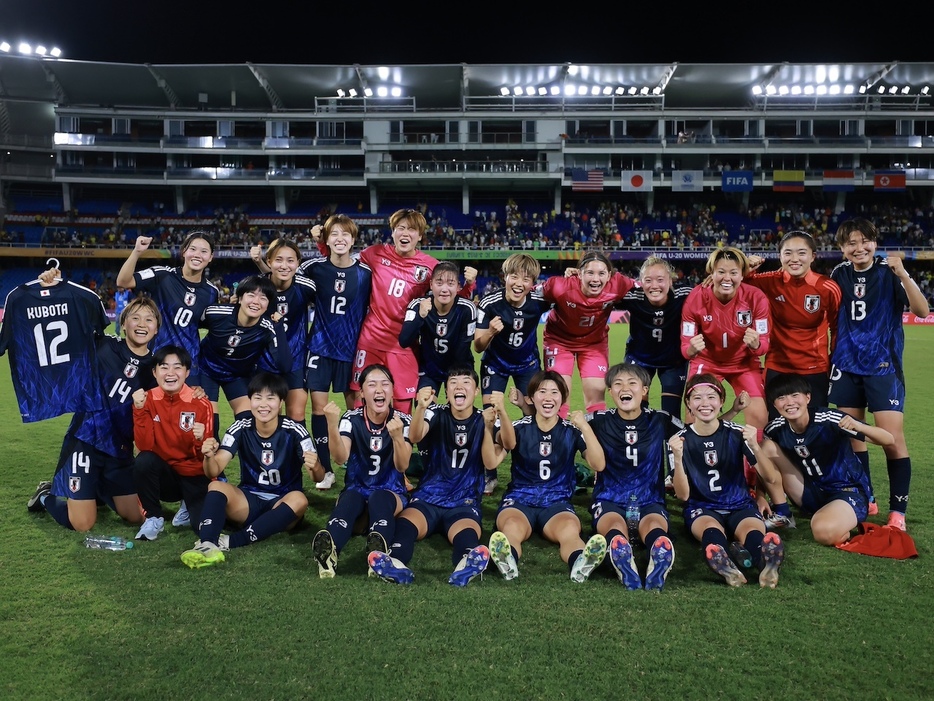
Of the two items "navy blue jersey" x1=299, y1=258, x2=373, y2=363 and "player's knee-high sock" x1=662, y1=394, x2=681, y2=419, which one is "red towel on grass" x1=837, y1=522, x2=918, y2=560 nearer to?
"player's knee-high sock" x1=662, y1=394, x2=681, y2=419

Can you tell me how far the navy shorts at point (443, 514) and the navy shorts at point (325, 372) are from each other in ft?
6.38

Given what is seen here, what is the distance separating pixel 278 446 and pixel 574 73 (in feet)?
122

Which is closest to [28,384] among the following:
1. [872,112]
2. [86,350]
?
[86,350]

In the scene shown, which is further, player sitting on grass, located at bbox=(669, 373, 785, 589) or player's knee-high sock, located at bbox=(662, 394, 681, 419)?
player's knee-high sock, located at bbox=(662, 394, 681, 419)

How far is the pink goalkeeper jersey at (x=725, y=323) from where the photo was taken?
5.41 metres

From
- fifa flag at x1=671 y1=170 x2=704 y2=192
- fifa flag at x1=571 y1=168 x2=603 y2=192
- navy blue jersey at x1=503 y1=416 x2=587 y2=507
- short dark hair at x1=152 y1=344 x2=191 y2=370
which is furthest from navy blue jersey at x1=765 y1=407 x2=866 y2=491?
fifa flag at x1=671 y1=170 x2=704 y2=192

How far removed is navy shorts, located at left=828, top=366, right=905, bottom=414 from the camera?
197 inches

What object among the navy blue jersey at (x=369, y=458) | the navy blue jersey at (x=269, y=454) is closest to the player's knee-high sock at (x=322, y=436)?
the navy blue jersey at (x=269, y=454)

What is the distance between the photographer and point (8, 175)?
120ft

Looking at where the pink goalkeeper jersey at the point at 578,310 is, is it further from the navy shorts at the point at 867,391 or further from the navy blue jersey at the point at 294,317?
the navy blue jersey at the point at 294,317

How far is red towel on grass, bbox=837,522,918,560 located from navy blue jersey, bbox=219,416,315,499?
12.1 feet

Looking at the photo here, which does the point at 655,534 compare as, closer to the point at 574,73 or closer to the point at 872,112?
the point at 574,73

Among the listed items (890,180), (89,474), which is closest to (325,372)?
(89,474)

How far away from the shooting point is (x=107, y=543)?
451 centimetres
